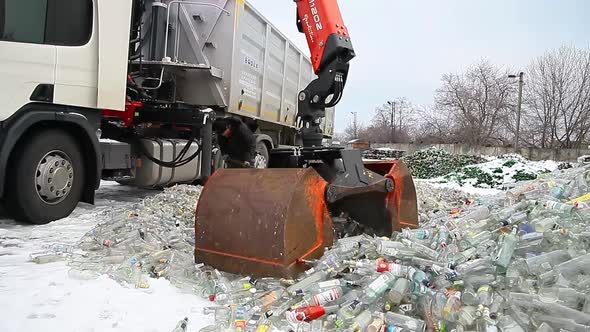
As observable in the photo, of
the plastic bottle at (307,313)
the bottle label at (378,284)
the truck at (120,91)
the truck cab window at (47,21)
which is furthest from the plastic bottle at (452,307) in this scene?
the truck cab window at (47,21)

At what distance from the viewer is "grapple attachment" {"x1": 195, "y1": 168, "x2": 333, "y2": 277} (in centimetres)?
268

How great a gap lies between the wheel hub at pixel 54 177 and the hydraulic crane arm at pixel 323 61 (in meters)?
2.55

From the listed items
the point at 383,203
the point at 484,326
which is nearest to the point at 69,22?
the point at 383,203

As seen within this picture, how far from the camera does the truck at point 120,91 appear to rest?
164 inches

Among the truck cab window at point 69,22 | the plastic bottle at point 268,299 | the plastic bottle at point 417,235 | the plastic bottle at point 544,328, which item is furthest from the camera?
the truck cab window at point 69,22

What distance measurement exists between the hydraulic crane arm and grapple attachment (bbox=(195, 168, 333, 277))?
1926mm

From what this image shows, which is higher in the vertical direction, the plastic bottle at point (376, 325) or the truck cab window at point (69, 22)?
the truck cab window at point (69, 22)

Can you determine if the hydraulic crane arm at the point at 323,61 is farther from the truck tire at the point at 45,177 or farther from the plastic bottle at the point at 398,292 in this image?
the plastic bottle at the point at 398,292

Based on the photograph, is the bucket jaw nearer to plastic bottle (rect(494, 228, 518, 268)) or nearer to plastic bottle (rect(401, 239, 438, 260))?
plastic bottle (rect(401, 239, 438, 260))

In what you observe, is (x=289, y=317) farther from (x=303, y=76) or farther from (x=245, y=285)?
(x=303, y=76)

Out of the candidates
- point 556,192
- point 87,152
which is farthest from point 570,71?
point 87,152

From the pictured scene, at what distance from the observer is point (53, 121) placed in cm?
448

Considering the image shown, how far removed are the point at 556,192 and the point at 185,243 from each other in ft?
11.0

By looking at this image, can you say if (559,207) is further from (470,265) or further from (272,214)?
(272,214)
